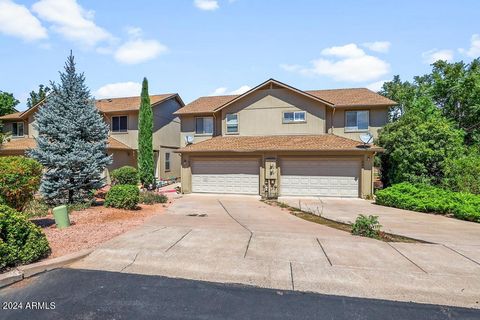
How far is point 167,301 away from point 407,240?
6.96 meters

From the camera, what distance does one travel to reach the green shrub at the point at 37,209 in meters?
10.2

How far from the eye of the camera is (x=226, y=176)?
1786 cm

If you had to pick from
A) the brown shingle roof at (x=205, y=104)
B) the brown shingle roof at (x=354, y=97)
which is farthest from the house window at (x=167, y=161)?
the brown shingle roof at (x=354, y=97)

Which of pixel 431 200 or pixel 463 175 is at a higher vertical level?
pixel 463 175

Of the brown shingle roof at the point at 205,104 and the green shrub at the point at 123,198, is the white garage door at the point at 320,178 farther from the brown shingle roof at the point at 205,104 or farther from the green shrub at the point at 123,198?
the green shrub at the point at 123,198

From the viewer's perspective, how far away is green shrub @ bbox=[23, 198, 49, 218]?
10.2 metres

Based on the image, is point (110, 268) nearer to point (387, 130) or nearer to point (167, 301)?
point (167, 301)

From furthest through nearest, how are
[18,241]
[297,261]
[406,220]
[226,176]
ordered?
[226,176]
[406,220]
[297,261]
[18,241]

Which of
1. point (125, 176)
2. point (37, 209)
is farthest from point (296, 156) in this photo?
point (37, 209)

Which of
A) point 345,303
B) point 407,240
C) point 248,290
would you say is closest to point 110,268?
point 248,290

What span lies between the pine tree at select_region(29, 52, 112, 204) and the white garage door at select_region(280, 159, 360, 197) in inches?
392

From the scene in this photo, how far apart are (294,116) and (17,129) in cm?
2376

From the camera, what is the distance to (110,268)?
575 cm

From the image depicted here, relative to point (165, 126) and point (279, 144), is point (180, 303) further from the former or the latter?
point (165, 126)
